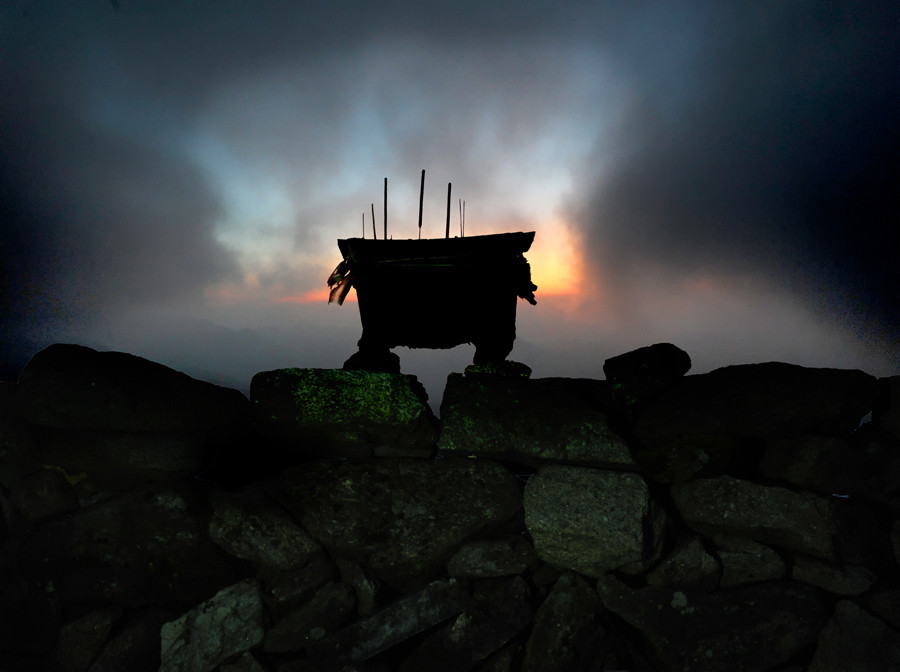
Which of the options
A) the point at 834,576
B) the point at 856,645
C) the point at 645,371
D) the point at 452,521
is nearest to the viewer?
the point at 856,645

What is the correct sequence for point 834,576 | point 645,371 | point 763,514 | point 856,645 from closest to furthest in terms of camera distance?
point 856,645 → point 834,576 → point 763,514 → point 645,371

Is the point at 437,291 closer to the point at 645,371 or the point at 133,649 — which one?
the point at 645,371

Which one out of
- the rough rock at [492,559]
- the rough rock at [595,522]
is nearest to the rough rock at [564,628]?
the rough rock at [595,522]

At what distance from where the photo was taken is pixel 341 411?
9.14 ft

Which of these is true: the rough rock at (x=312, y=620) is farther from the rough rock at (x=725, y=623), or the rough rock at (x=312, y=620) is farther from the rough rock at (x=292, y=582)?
the rough rock at (x=725, y=623)

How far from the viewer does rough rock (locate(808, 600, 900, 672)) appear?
2201mm

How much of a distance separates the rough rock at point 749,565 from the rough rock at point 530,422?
2.48 ft

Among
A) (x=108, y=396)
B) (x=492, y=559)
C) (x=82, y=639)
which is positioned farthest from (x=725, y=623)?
(x=108, y=396)

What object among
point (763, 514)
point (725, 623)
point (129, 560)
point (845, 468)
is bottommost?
point (725, 623)

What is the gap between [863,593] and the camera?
2.34 metres

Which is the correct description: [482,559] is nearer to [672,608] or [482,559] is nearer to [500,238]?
[672,608]

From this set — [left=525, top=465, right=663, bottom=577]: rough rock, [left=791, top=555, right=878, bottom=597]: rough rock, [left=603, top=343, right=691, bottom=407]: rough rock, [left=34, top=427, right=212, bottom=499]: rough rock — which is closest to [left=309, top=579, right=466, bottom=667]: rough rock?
[left=525, top=465, right=663, bottom=577]: rough rock

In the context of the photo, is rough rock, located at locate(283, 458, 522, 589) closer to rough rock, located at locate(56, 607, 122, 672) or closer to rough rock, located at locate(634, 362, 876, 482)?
rough rock, located at locate(634, 362, 876, 482)

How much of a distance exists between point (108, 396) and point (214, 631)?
1590mm
